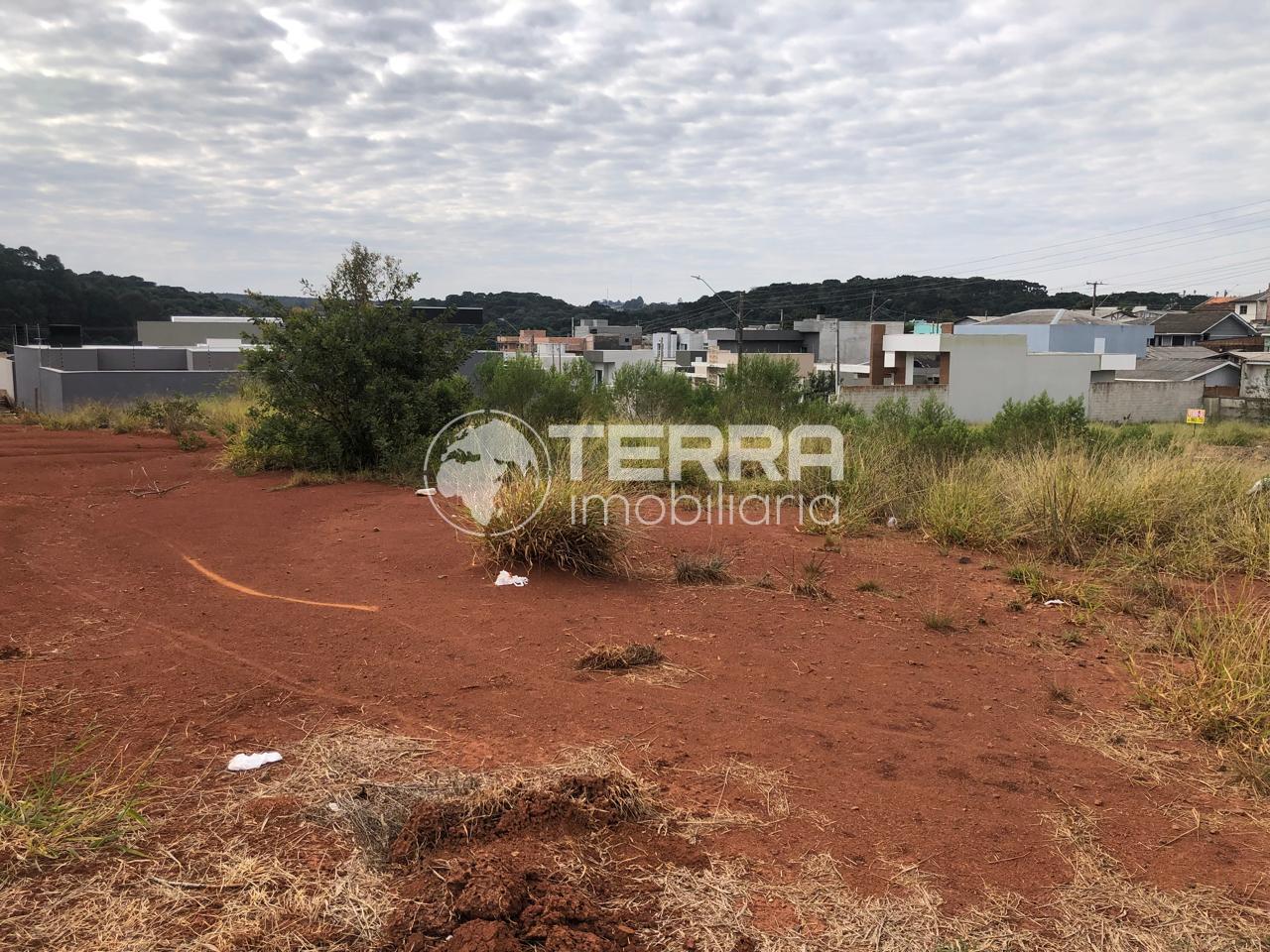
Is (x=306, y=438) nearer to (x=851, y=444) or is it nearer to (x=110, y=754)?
(x=851, y=444)

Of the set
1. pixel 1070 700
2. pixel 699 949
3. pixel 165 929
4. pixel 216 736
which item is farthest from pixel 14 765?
pixel 1070 700

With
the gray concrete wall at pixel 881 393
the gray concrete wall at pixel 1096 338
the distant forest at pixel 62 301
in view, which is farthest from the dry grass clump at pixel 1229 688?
the distant forest at pixel 62 301

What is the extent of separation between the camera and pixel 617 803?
134 inches

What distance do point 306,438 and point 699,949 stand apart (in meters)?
10.6

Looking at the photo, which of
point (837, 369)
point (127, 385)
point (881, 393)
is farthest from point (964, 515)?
point (837, 369)

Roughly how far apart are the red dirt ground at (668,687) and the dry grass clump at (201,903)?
71 centimetres

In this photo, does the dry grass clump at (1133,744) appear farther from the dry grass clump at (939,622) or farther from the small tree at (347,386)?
the small tree at (347,386)

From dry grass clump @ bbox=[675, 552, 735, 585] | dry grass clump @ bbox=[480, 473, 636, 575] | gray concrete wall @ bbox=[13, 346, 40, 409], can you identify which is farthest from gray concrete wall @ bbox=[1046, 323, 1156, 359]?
dry grass clump @ bbox=[480, 473, 636, 575]

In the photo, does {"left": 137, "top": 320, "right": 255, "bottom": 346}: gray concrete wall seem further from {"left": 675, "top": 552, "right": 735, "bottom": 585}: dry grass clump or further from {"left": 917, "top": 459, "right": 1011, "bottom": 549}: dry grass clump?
{"left": 675, "top": 552, "right": 735, "bottom": 585}: dry grass clump

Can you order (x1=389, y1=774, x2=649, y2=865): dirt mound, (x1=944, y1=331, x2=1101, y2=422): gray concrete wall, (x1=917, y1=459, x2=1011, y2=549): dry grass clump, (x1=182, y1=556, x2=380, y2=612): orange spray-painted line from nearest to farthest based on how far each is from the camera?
(x1=389, y1=774, x2=649, y2=865): dirt mound → (x1=182, y1=556, x2=380, y2=612): orange spray-painted line → (x1=917, y1=459, x2=1011, y2=549): dry grass clump → (x1=944, y1=331, x2=1101, y2=422): gray concrete wall

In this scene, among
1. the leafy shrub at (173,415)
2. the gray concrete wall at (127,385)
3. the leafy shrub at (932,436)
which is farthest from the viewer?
the gray concrete wall at (127,385)

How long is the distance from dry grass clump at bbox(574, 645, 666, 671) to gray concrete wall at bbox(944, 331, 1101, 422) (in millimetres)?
37565

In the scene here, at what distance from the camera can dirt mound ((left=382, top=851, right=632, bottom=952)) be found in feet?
8.41

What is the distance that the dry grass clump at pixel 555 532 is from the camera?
6914 millimetres
